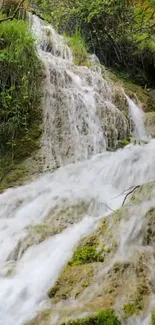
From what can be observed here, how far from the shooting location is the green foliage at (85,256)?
2.78 m

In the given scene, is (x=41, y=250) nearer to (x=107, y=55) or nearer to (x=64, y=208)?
(x=64, y=208)

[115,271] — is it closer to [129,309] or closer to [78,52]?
[129,309]

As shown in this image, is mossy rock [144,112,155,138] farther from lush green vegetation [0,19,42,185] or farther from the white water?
lush green vegetation [0,19,42,185]

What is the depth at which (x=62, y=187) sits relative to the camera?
4598mm

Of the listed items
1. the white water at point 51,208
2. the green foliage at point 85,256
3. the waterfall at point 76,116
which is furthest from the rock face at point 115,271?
the waterfall at point 76,116

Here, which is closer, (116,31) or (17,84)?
(17,84)

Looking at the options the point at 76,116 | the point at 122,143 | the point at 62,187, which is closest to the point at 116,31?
the point at 76,116

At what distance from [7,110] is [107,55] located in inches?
185

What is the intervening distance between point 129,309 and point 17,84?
4255 millimetres

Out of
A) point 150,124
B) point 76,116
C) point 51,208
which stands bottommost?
point 51,208

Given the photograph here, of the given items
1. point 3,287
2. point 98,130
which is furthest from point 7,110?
point 3,287

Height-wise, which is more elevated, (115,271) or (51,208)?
(115,271)

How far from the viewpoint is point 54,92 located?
595 cm

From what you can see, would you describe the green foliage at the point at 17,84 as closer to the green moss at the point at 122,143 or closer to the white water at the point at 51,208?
the white water at the point at 51,208
